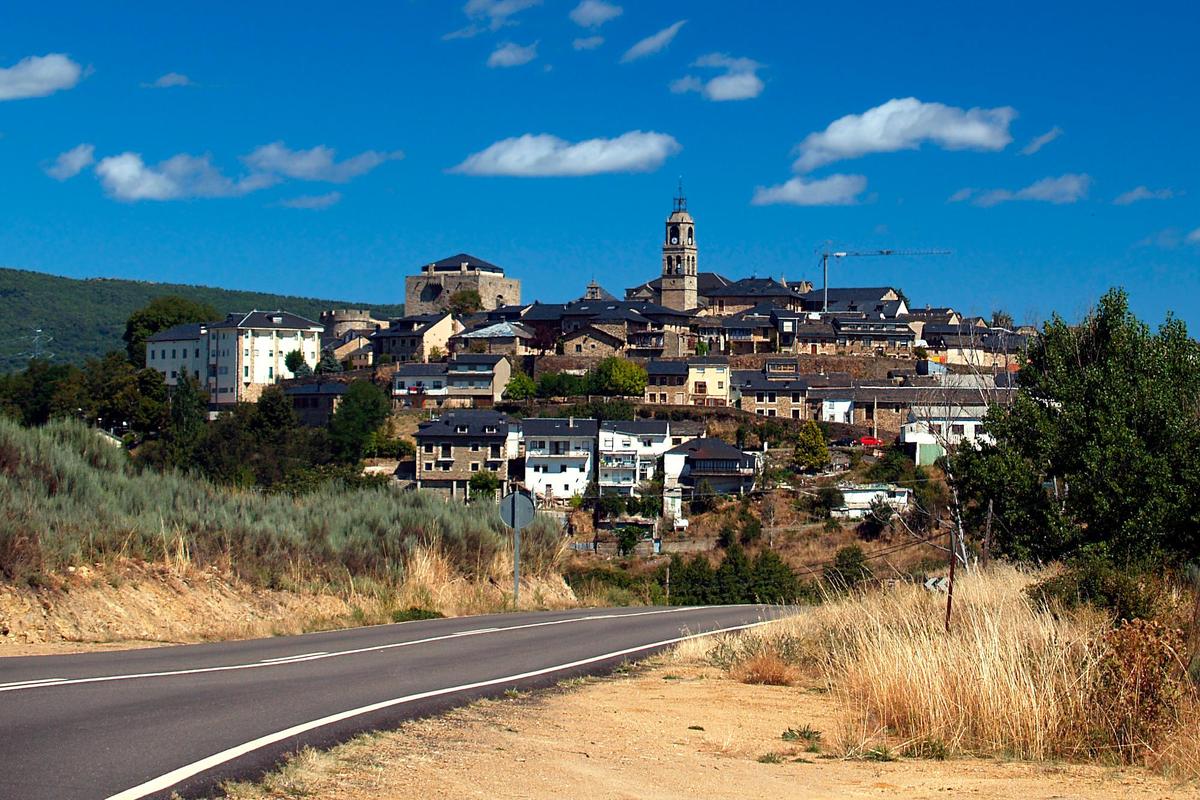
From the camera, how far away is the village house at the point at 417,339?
4122 inches

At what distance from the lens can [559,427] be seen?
78.4 meters

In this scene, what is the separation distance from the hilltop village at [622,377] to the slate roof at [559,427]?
0.52ft

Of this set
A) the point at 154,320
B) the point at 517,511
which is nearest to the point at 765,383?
the point at 154,320

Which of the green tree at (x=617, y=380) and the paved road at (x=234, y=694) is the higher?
the green tree at (x=617, y=380)

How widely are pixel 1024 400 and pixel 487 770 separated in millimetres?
18225

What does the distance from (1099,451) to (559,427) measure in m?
57.8

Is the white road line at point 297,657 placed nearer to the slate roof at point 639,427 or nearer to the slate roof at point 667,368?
the slate roof at point 639,427

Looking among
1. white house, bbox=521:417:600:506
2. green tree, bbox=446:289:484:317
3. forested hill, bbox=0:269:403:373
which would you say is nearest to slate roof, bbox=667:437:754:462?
white house, bbox=521:417:600:506

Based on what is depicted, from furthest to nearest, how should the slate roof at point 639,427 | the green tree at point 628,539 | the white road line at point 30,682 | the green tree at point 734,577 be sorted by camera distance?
the slate roof at point 639,427 < the green tree at point 628,539 < the green tree at point 734,577 < the white road line at point 30,682

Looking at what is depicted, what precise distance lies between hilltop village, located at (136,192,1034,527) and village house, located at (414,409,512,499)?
0.10 metres

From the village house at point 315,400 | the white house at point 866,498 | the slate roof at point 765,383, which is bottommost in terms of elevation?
the white house at point 866,498

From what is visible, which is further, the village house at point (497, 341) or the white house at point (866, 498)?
the village house at point (497, 341)

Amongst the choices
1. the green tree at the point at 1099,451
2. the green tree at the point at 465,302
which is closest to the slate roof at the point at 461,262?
the green tree at the point at 465,302

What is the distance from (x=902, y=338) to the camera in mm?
108812
